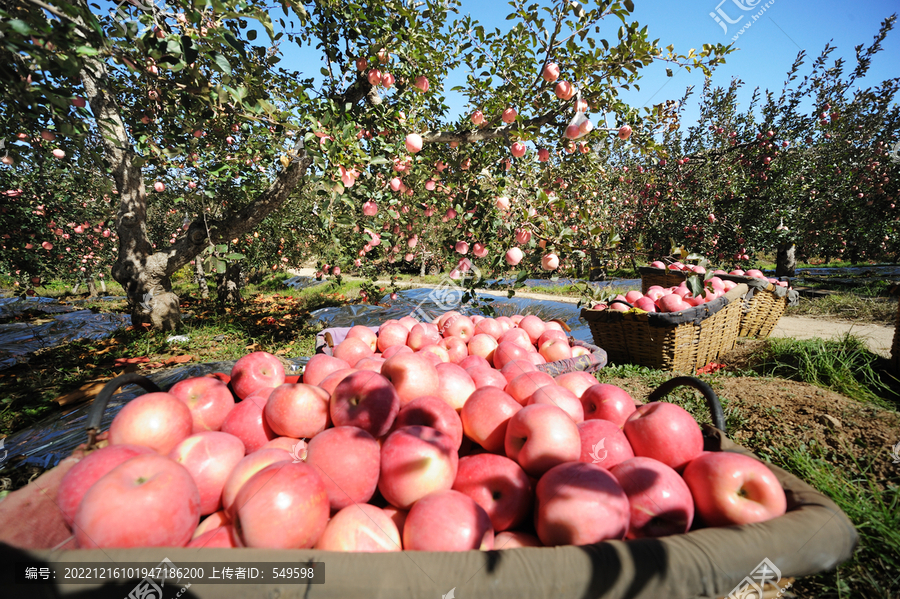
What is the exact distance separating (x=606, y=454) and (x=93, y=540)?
5.11 feet

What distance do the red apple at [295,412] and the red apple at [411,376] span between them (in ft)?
1.17

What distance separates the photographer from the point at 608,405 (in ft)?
5.28

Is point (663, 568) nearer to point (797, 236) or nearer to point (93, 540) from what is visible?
point (93, 540)

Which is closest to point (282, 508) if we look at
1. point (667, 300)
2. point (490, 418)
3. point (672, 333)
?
point (490, 418)

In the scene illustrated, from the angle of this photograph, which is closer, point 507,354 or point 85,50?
point 85,50

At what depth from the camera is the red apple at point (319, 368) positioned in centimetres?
185

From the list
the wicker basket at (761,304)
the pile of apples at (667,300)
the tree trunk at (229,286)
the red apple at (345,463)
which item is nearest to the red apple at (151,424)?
the red apple at (345,463)

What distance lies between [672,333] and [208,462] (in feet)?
12.7

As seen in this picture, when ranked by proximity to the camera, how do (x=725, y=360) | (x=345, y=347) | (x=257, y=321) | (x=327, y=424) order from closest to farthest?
(x=327, y=424) < (x=345, y=347) < (x=725, y=360) < (x=257, y=321)

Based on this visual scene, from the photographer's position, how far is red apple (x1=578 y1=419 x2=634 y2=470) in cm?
134

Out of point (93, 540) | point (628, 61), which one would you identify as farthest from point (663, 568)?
point (628, 61)

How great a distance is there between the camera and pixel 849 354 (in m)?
3.51

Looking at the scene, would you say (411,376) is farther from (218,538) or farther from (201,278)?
(201,278)

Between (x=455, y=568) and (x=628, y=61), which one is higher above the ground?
(x=628, y=61)
